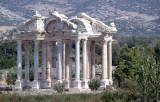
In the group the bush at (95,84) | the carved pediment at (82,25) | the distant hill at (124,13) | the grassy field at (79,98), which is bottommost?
the grassy field at (79,98)

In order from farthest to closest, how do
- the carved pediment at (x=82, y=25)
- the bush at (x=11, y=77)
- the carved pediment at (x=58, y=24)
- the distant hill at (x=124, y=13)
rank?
the distant hill at (x=124, y=13) → the bush at (x=11, y=77) → the carved pediment at (x=82, y=25) → the carved pediment at (x=58, y=24)

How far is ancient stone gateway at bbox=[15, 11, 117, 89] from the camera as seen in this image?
36.3 m

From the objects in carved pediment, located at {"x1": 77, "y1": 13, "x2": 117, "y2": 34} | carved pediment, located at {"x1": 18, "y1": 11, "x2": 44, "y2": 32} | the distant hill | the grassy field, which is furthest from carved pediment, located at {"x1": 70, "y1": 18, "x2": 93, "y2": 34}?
the distant hill

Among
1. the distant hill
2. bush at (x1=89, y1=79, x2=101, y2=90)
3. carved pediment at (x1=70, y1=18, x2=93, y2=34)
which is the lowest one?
bush at (x1=89, y1=79, x2=101, y2=90)

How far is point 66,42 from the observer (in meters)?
38.7

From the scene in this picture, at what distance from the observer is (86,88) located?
119ft

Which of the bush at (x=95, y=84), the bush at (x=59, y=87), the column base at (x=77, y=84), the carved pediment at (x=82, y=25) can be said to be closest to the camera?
the bush at (x=59, y=87)

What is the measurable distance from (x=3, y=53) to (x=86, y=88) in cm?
4332

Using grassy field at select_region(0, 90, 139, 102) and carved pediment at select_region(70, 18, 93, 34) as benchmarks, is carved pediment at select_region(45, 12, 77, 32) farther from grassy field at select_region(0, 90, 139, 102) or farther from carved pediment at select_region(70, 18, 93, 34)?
grassy field at select_region(0, 90, 139, 102)

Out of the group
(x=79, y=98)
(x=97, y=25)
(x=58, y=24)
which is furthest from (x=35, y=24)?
(x=79, y=98)

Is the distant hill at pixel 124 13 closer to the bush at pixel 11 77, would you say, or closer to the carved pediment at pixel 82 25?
the bush at pixel 11 77

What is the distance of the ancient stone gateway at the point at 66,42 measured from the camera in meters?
36.3

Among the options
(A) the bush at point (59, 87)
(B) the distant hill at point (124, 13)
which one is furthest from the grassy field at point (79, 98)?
(B) the distant hill at point (124, 13)

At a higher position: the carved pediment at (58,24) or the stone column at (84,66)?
the carved pediment at (58,24)
